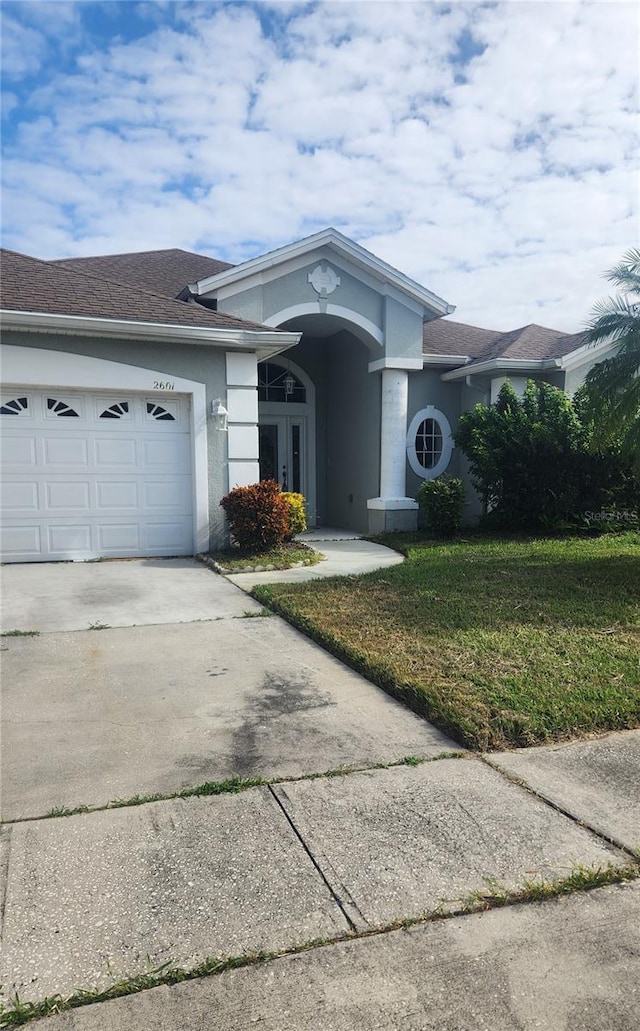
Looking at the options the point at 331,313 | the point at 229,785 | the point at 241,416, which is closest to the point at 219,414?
the point at 241,416

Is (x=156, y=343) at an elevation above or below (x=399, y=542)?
above

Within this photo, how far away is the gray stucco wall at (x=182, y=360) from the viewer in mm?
9703

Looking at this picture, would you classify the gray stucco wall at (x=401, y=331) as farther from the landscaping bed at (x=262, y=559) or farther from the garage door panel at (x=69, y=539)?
the garage door panel at (x=69, y=539)

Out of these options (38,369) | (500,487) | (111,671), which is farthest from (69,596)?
(500,487)

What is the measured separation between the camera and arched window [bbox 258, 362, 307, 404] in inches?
585

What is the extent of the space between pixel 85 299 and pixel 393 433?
614 centimetres

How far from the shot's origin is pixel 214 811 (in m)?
3.16

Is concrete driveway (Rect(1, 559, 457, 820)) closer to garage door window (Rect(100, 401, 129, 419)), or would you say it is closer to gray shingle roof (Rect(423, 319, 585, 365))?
garage door window (Rect(100, 401, 129, 419))

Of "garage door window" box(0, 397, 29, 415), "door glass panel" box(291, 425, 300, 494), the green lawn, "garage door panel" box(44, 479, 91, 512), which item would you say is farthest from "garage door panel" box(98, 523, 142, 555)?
"door glass panel" box(291, 425, 300, 494)

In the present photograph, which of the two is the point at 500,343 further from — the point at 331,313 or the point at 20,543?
the point at 20,543

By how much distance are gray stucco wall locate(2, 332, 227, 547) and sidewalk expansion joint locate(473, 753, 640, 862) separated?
768cm

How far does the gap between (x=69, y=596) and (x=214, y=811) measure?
5.23 m

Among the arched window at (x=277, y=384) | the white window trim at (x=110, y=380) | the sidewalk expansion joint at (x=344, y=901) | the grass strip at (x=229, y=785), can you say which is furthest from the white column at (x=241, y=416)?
the sidewalk expansion joint at (x=344, y=901)

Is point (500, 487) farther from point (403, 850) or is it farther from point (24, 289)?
point (403, 850)
